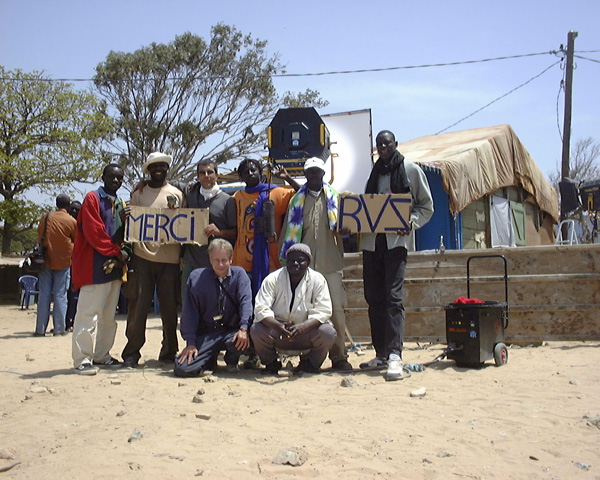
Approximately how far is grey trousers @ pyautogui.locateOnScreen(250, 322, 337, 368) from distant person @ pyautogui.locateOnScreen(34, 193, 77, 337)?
460 centimetres

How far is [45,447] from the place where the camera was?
3.39 m

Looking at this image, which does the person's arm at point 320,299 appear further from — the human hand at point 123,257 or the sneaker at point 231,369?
the human hand at point 123,257

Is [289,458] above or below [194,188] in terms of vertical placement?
below

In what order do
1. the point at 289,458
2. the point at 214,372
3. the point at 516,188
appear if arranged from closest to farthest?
the point at 289,458, the point at 214,372, the point at 516,188

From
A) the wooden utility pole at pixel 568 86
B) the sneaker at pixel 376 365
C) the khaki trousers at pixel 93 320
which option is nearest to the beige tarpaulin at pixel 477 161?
the wooden utility pole at pixel 568 86

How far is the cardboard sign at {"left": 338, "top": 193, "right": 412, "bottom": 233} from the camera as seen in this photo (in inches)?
212

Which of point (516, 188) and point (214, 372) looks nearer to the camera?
point (214, 372)

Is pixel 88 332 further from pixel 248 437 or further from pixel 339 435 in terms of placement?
pixel 339 435

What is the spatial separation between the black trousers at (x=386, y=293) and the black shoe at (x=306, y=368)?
0.63 metres

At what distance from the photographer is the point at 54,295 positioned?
883 centimetres

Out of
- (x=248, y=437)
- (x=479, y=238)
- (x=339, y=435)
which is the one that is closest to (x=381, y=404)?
(x=339, y=435)

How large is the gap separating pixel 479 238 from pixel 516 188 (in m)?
3.24

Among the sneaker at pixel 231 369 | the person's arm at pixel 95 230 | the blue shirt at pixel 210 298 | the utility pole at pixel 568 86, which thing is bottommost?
the sneaker at pixel 231 369

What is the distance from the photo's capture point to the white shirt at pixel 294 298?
5.25m
